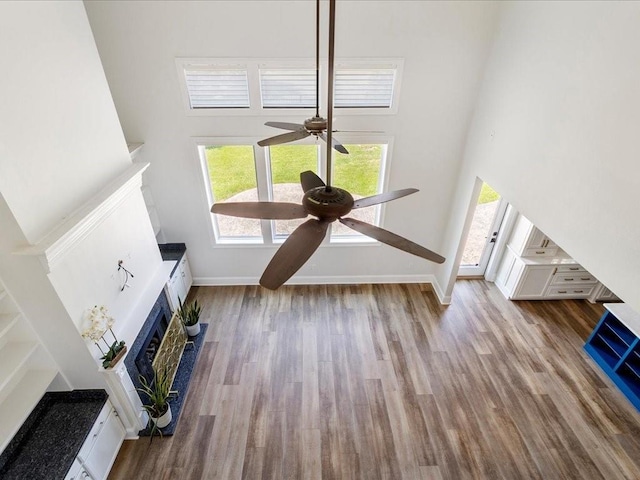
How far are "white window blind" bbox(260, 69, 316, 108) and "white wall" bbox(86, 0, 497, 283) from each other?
0.65 ft

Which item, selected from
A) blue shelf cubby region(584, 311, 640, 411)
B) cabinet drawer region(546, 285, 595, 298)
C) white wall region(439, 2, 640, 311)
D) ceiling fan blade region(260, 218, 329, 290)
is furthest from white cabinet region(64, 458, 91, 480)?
cabinet drawer region(546, 285, 595, 298)

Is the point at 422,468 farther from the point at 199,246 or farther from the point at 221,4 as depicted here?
the point at 221,4

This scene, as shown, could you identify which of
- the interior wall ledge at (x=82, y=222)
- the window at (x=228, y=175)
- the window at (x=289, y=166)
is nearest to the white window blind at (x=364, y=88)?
the window at (x=289, y=166)

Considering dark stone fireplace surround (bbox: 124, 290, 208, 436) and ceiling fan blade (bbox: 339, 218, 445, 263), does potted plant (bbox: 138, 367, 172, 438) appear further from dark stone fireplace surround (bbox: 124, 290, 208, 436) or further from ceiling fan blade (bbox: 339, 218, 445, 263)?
ceiling fan blade (bbox: 339, 218, 445, 263)

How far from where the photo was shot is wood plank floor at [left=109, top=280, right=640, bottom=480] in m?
3.31

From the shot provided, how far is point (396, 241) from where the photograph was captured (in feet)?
5.14

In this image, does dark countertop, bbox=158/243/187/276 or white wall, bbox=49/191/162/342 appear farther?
dark countertop, bbox=158/243/187/276

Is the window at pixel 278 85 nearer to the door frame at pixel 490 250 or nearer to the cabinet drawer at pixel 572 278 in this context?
the door frame at pixel 490 250

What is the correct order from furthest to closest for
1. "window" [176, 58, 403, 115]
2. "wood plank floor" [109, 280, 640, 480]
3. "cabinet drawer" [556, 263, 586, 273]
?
1. "cabinet drawer" [556, 263, 586, 273]
2. "window" [176, 58, 403, 115]
3. "wood plank floor" [109, 280, 640, 480]

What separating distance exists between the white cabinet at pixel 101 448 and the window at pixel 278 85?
3551 mm

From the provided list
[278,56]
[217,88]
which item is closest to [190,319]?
[217,88]

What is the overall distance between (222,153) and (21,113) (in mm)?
2509

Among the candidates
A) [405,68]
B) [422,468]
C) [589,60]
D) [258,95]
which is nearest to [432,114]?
[405,68]

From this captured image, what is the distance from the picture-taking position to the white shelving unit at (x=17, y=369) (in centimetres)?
253
